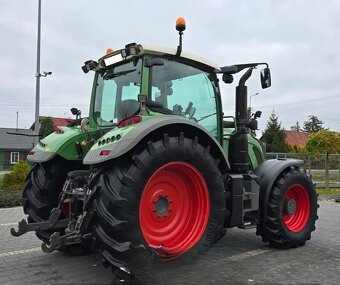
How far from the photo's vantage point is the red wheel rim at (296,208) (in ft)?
21.5

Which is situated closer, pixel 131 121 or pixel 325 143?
pixel 131 121

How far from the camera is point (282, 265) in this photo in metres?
5.54

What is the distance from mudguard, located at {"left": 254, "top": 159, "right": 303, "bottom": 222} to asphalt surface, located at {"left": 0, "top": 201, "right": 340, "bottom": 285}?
0.76 meters

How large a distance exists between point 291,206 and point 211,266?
1858 mm

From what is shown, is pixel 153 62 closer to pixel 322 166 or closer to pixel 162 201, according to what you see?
pixel 162 201

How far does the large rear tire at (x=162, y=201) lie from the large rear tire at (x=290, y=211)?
1.45m

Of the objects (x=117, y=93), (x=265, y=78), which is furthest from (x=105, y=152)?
(x=265, y=78)

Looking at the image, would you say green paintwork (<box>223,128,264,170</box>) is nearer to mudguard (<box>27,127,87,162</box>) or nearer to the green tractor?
the green tractor

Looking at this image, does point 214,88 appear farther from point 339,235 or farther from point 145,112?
point 339,235

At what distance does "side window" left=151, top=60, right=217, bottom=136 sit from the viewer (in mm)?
5156

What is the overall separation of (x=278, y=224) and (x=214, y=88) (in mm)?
2181

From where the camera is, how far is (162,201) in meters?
4.60

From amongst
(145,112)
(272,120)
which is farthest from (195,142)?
(272,120)

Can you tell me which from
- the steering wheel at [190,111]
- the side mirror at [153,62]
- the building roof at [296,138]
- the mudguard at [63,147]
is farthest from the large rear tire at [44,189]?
the building roof at [296,138]
